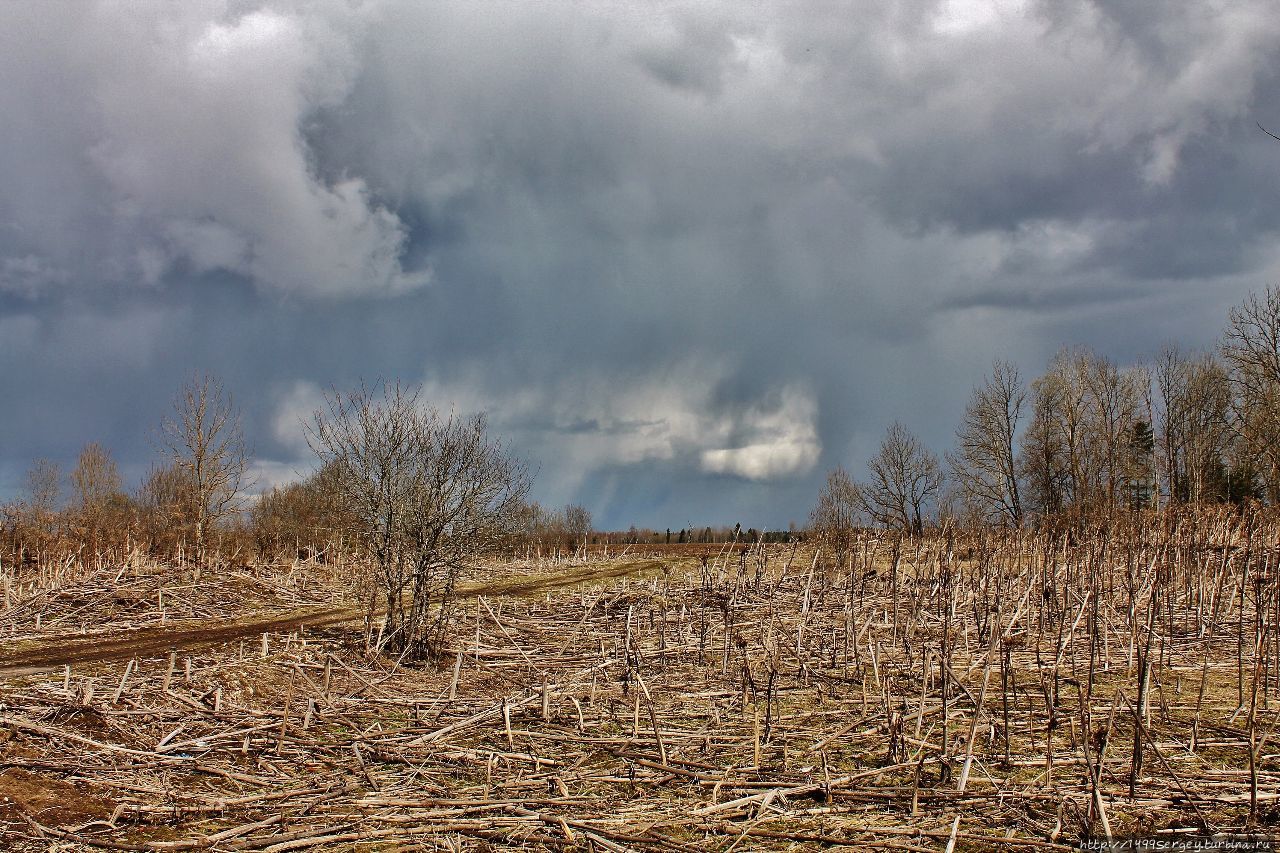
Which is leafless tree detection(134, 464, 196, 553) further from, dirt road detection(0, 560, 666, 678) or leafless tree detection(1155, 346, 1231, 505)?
leafless tree detection(1155, 346, 1231, 505)

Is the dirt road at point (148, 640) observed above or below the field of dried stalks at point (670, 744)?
below

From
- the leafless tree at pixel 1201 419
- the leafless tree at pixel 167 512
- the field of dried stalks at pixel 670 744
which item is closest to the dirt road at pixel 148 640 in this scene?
the field of dried stalks at pixel 670 744

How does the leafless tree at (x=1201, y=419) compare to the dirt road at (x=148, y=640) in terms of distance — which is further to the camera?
the leafless tree at (x=1201, y=419)

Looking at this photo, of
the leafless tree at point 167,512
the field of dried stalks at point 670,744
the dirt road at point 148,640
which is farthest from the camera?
the leafless tree at point 167,512

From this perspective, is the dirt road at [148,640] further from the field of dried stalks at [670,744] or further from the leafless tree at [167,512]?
the leafless tree at [167,512]

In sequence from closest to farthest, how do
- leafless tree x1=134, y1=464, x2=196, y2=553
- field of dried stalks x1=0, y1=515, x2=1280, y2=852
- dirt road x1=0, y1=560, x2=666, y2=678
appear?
field of dried stalks x1=0, y1=515, x2=1280, y2=852 < dirt road x1=0, y1=560, x2=666, y2=678 < leafless tree x1=134, y1=464, x2=196, y2=553

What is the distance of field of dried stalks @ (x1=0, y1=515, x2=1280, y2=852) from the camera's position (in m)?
5.44

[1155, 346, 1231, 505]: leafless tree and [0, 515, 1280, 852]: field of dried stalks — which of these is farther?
[1155, 346, 1231, 505]: leafless tree

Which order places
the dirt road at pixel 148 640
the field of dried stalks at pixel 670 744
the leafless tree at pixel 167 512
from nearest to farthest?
the field of dried stalks at pixel 670 744
the dirt road at pixel 148 640
the leafless tree at pixel 167 512

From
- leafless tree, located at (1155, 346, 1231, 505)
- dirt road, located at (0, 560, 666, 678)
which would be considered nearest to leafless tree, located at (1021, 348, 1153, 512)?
leafless tree, located at (1155, 346, 1231, 505)

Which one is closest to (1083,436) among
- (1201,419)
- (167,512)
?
(1201,419)

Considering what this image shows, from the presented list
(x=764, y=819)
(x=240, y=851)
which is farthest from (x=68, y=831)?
(x=764, y=819)

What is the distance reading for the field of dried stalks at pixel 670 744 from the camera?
544 cm

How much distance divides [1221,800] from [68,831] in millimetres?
7767
